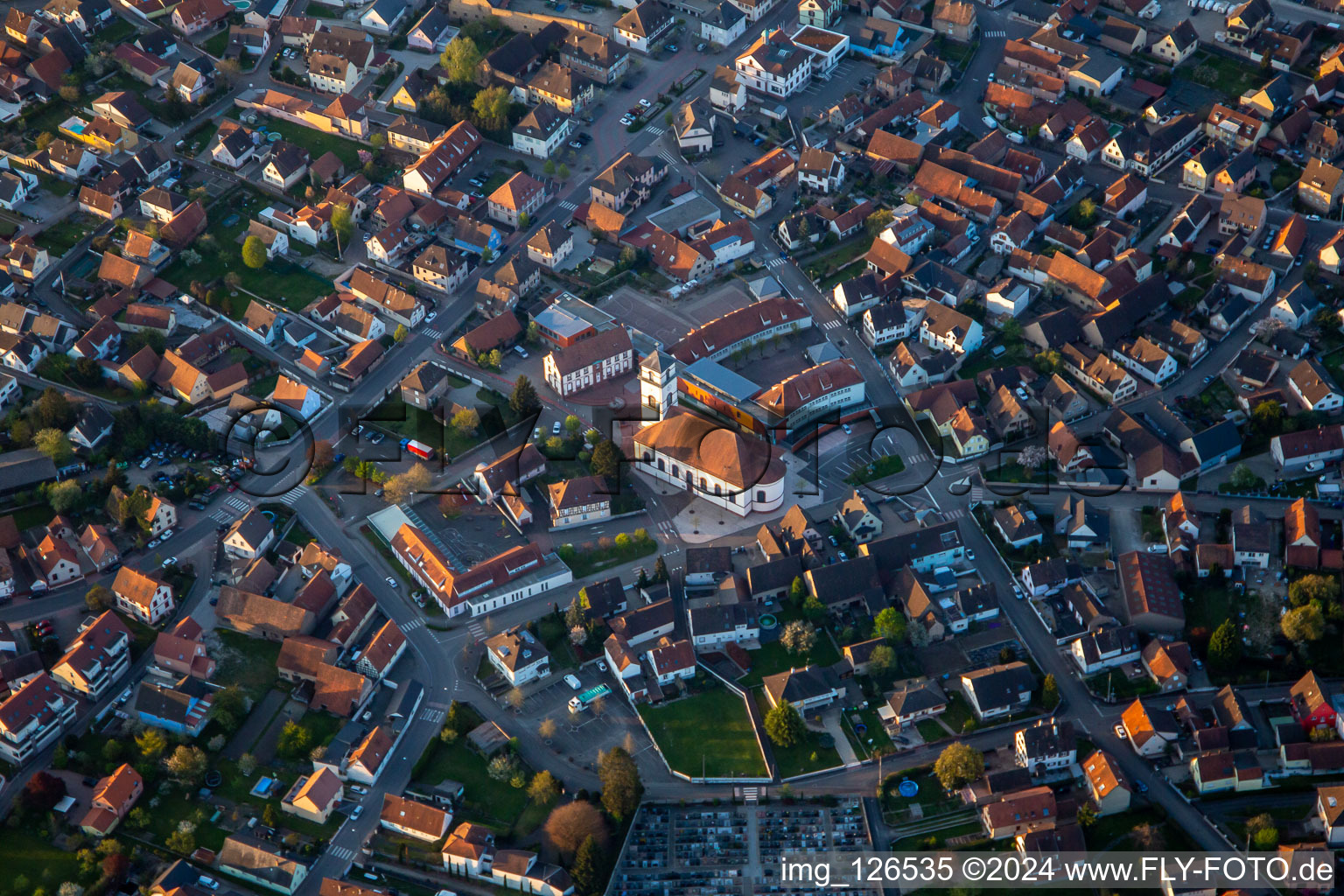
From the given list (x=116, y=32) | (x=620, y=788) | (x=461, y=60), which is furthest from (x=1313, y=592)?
(x=116, y=32)

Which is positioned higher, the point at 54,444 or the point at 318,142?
the point at 318,142

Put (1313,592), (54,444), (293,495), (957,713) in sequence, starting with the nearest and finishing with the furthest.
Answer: (957,713) < (1313,592) < (54,444) < (293,495)

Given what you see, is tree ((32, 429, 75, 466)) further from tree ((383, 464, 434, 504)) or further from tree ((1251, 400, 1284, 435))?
tree ((1251, 400, 1284, 435))

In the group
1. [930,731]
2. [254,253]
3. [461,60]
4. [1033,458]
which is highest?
[461,60]

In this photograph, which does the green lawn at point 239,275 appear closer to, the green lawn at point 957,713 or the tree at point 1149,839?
the green lawn at point 957,713

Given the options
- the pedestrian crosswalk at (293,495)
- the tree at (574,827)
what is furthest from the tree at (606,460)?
the tree at (574,827)

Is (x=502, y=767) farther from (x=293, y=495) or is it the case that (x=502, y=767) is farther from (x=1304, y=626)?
A: (x=1304, y=626)

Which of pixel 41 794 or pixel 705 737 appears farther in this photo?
pixel 705 737
